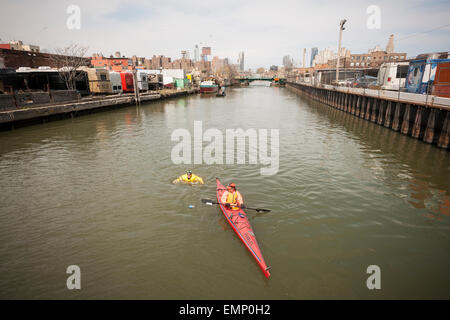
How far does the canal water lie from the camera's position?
8.17 m

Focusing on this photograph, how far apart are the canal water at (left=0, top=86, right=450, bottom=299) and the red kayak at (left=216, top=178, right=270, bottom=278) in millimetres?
371

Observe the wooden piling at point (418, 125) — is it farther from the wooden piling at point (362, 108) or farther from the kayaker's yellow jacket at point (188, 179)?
the kayaker's yellow jacket at point (188, 179)

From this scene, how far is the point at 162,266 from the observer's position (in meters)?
8.95

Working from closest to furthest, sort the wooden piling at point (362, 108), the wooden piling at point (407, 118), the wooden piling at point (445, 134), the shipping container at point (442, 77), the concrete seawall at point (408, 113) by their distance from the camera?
the wooden piling at point (445, 134)
the concrete seawall at point (408, 113)
the shipping container at point (442, 77)
the wooden piling at point (407, 118)
the wooden piling at point (362, 108)

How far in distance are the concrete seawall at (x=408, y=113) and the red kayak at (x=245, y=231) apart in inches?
802

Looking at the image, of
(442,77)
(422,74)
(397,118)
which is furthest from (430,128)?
(422,74)

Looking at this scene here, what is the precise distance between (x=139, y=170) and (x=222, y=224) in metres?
8.90

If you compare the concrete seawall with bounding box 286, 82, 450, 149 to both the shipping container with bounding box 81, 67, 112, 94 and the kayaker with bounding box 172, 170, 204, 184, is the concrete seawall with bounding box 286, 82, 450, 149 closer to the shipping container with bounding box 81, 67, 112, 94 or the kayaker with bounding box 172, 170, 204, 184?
the kayaker with bounding box 172, 170, 204, 184

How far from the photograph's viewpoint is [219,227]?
1114 centimetres

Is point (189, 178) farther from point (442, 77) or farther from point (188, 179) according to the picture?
point (442, 77)

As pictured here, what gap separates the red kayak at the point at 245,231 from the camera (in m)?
8.62

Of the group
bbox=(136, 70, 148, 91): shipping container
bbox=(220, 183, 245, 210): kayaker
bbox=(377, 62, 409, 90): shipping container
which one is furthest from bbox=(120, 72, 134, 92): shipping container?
bbox=(220, 183, 245, 210): kayaker

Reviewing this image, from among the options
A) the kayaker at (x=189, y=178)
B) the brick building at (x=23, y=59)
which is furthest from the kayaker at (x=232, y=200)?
the brick building at (x=23, y=59)
